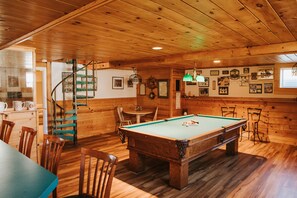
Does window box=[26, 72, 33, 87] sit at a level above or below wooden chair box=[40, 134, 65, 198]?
above

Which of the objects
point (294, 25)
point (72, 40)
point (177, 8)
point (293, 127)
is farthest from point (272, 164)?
point (72, 40)

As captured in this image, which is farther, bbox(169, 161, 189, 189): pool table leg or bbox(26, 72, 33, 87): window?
bbox(26, 72, 33, 87): window

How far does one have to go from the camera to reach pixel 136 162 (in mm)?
4105

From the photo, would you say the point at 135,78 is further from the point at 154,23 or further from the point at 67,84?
the point at 154,23

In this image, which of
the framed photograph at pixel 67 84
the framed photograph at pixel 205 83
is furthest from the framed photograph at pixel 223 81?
the framed photograph at pixel 67 84

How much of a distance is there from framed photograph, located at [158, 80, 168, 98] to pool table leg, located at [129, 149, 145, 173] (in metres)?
4.17

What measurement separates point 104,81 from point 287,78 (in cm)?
591

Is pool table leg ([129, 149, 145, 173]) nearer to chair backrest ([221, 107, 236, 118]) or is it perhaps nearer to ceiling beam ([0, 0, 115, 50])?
ceiling beam ([0, 0, 115, 50])

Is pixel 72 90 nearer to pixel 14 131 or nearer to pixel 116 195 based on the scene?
pixel 14 131

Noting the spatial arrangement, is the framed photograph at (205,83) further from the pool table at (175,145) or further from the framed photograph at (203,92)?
the pool table at (175,145)

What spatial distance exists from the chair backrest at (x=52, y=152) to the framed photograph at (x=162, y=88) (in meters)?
6.19

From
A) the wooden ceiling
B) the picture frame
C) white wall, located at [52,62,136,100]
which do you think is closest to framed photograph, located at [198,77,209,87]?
the picture frame

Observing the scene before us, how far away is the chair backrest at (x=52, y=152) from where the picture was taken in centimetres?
192

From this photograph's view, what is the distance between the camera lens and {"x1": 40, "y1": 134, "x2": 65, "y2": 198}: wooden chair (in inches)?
75.4
